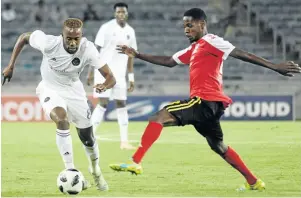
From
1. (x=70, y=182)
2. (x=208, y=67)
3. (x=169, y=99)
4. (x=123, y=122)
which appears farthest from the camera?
(x=169, y=99)

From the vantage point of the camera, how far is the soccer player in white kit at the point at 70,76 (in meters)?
9.18

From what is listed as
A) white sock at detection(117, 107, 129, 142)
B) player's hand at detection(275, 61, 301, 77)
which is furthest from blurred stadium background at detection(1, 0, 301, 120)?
player's hand at detection(275, 61, 301, 77)

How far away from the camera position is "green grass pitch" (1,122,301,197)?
30.8 feet

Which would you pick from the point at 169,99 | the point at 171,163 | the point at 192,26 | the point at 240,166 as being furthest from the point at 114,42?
the point at 169,99

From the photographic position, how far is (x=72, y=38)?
360 inches

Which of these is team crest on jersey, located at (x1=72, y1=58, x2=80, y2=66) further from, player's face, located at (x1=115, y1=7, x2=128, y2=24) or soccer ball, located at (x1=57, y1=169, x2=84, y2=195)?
player's face, located at (x1=115, y1=7, x2=128, y2=24)

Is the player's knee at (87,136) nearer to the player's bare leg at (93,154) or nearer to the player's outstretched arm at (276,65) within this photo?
the player's bare leg at (93,154)

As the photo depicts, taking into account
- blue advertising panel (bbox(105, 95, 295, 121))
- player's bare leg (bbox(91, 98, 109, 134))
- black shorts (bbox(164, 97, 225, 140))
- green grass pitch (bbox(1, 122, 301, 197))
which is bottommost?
blue advertising panel (bbox(105, 95, 295, 121))

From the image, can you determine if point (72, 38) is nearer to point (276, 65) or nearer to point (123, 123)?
point (276, 65)

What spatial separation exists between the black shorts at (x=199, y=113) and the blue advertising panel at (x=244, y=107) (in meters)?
13.3

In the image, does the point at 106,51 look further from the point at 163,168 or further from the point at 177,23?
the point at 177,23

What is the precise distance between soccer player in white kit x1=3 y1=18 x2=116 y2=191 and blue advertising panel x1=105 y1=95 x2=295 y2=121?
42.4 ft

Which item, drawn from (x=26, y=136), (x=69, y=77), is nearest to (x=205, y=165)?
(x=69, y=77)

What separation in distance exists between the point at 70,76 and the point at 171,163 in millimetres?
3226
